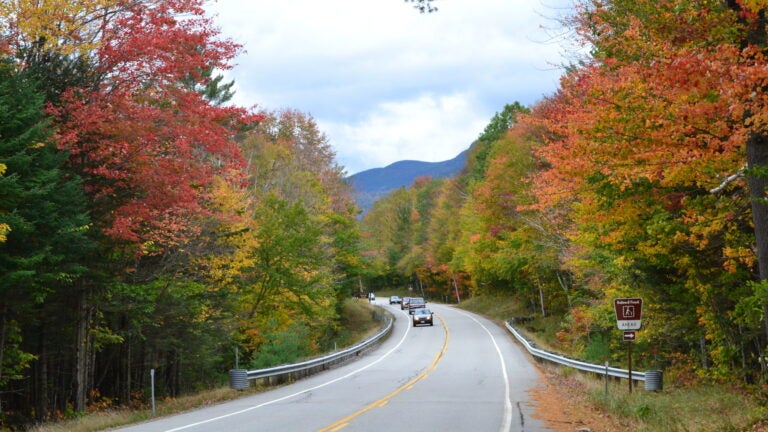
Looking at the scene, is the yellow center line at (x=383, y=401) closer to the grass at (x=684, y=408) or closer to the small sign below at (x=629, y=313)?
the grass at (x=684, y=408)

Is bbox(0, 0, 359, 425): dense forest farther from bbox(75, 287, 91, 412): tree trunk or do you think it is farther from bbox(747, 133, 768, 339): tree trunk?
bbox(747, 133, 768, 339): tree trunk

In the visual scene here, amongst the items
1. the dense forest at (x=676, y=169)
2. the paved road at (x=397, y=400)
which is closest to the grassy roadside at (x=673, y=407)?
the dense forest at (x=676, y=169)

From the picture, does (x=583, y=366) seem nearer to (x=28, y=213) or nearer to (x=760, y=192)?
(x=760, y=192)

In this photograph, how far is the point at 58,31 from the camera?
1486 cm

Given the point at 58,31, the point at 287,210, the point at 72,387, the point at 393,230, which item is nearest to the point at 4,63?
the point at 58,31

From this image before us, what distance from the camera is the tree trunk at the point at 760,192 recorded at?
9.62 meters

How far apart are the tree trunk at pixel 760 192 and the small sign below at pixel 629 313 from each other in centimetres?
474

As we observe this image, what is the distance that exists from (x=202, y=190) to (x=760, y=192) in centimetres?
1666

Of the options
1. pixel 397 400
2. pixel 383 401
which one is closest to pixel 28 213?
pixel 383 401

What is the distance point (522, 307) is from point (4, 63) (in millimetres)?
51155

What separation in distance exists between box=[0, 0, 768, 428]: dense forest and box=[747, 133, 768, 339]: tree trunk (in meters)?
0.03

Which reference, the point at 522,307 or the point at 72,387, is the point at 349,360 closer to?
the point at 72,387

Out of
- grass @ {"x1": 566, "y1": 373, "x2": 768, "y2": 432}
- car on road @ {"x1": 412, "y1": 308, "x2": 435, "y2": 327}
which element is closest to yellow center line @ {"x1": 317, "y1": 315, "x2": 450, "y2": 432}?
grass @ {"x1": 566, "y1": 373, "x2": 768, "y2": 432}

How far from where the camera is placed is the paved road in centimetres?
1239
